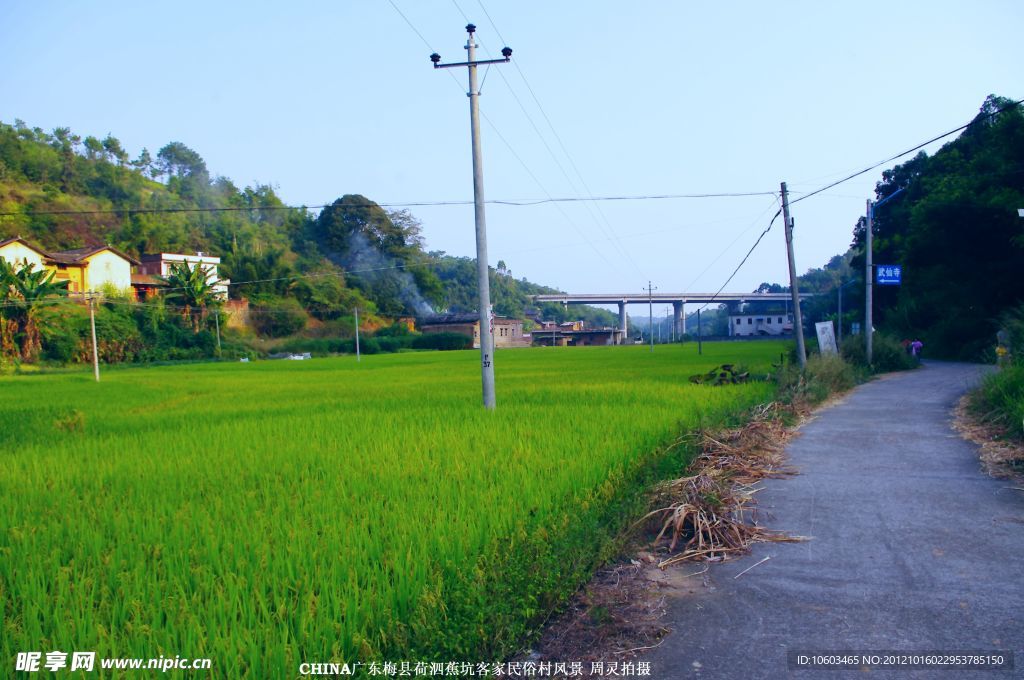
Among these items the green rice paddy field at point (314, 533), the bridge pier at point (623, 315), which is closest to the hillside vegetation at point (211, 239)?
the bridge pier at point (623, 315)

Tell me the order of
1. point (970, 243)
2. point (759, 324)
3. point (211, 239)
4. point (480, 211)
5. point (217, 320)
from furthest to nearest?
point (759, 324) → point (211, 239) → point (217, 320) → point (970, 243) → point (480, 211)

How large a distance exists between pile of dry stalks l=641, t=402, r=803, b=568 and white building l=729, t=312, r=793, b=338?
86.2m

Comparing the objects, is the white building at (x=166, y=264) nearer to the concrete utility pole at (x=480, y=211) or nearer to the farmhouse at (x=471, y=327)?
the farmhouse at (x=471, y=327)

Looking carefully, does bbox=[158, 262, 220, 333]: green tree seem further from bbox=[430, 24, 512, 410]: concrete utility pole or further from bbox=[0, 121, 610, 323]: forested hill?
bbox=[430, 24, 512, 410]: concrete utility pole

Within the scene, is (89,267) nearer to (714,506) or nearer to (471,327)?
(471,327)

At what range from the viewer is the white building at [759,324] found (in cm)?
9206

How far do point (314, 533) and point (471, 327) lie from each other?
64053 millimetres

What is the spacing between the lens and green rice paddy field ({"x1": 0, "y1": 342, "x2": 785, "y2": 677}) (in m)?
2.94

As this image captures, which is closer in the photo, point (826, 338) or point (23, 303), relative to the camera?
point (826, 338)

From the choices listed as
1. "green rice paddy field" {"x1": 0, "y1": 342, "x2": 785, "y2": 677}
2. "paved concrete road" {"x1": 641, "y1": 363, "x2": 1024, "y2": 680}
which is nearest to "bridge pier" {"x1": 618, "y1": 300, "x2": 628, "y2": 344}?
"green rice paddy field" {"x1": 0, "y1": 342, "x2": 785, "y2": 677}

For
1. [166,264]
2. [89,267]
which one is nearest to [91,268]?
[89,267]

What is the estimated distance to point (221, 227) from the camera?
6762cm

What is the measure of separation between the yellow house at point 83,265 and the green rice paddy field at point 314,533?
3923 cm

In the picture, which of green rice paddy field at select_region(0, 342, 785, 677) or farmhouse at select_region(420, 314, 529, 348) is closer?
green rice paddy field at select_region(0, 342, 785, 677)
